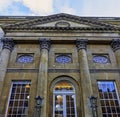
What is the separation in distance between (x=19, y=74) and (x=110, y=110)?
8.10 meters

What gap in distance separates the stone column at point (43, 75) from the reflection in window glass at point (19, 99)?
1.21 meters

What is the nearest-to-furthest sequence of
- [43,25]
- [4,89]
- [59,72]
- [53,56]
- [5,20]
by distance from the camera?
[4,89], [59,72], [53,56], [43,25], [5,20]

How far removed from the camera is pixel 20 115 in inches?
508

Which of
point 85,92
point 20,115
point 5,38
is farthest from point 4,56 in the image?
point 85,92

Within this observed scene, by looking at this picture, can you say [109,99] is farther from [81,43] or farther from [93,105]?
[81,43]

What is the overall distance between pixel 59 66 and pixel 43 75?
1.92 m

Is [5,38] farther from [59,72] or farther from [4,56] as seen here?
[59,72]

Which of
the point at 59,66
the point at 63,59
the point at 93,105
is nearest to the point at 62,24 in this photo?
the point at 63,59

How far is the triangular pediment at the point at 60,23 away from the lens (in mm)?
18078

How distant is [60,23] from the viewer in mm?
18953

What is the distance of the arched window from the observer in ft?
43.3

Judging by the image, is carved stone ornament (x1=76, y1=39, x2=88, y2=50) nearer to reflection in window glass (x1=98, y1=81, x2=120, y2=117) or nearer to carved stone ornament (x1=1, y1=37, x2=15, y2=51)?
reflection in window glass (x1=98, y1=81, x2=120, y2=117)

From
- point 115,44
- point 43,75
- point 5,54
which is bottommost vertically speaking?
point 43,75

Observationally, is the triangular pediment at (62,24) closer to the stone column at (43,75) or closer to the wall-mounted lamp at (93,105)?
the stone column at (43,75)
